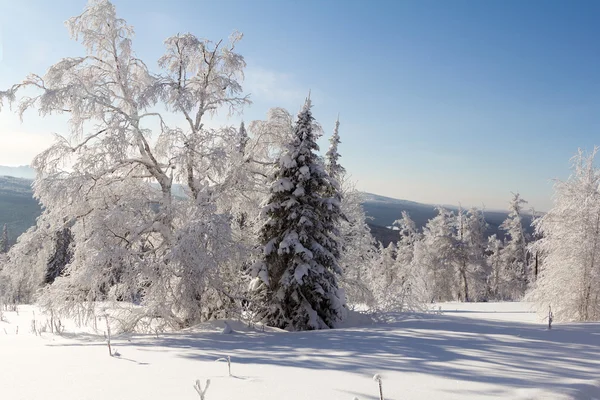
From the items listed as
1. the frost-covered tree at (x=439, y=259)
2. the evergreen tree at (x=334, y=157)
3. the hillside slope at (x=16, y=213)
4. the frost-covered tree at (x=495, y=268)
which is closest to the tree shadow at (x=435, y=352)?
the evergreen tree at (x=334, y=157)

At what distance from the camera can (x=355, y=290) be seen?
15.0 m

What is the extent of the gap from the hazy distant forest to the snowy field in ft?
10.4

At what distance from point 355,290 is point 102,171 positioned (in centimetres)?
1008

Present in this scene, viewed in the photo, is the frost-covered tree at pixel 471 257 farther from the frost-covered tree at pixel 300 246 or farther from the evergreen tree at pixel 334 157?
the frost-covered tree at pixel 300 246

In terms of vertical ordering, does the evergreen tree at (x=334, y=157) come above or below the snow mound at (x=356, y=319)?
above

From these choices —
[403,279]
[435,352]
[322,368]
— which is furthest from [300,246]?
[403,279]

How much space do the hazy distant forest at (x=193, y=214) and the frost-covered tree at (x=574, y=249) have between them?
41mm

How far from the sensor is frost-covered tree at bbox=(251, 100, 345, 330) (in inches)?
446

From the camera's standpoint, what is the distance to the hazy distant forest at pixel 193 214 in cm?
1018

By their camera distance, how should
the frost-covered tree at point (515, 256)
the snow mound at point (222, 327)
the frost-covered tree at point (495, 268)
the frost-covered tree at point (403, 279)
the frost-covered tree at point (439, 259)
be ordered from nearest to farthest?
the snow mound at point (222, 327), the frost-covered tree at point (403, 279), the frost-covered tree at point (439, 259), the frost-covered tree at point (515, 256), the frost-covered tree at point (495, 268)

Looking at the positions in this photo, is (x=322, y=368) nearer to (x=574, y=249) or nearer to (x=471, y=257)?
(x=574, y=249)

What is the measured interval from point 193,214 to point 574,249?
488 inches

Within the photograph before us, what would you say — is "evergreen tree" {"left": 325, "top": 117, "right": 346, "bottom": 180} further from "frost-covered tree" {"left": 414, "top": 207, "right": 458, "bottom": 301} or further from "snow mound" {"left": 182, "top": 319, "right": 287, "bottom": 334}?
"frost-covered tree" {"left": 414, "top": 207, "right": 458, "bottom": 301}

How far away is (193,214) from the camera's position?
33.7ft
